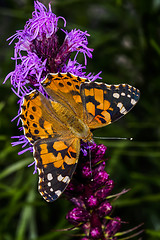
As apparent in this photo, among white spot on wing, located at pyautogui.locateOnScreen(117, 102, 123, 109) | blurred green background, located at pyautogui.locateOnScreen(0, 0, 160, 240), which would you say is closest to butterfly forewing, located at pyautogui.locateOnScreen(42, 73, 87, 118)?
white spot on wing, located at pyautogui.locateOnScreen(117, 102, 123, 109)

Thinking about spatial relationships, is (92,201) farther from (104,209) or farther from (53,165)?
(53,165)

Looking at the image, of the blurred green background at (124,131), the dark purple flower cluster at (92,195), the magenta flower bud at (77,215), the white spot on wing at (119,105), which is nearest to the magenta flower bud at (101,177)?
the dark purple flower cluster at (92,195)

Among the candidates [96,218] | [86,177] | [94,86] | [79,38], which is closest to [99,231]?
[96,218]

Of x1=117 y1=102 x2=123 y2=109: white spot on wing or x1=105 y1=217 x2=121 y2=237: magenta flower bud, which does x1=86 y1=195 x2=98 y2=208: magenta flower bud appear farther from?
x1=117 y1=102 x2=123 y2=109: white spot on wing

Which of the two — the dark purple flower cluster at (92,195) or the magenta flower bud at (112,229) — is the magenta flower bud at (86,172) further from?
the magenta flower bud at (112,229)

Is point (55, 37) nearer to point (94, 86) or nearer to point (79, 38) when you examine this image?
point (79, 38)

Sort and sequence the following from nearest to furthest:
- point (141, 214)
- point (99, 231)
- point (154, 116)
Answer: point (99, 231)
point (154, 116)
point (141, 214)
